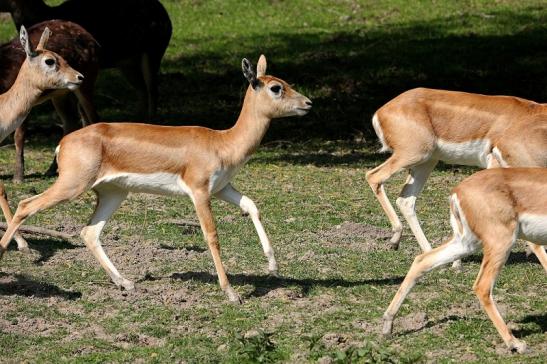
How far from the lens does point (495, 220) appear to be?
6.46m

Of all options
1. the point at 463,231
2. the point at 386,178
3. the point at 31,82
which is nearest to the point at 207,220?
the point at 463,231

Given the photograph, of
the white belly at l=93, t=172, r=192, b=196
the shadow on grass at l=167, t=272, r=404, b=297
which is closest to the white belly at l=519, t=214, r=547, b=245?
the shadow on grass at l=167, t=272, r=404, b=297

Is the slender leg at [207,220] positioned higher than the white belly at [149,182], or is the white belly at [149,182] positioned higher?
the white belly at [149,182]

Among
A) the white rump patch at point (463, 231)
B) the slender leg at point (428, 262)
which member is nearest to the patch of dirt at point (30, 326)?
the slender leg at point (428, 262)

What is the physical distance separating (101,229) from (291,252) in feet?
5.19

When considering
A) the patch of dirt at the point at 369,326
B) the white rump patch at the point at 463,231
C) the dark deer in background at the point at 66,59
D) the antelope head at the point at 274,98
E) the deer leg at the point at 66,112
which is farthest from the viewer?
the deer leg at the point at 66,112

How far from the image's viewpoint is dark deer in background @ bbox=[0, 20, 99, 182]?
11.4m

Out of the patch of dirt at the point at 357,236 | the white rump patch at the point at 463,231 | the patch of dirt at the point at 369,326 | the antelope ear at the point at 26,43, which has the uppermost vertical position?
the antelope ear at the point at 26,43

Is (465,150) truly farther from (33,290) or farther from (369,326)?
(33,290)

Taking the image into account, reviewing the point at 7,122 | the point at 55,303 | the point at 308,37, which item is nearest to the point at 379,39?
the point at 308,37

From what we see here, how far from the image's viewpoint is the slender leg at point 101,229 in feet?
25.4

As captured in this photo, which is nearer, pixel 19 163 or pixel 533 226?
pixel 533 226

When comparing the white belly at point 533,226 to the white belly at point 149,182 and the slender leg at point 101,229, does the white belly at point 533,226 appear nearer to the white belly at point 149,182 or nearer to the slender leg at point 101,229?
the white belly at point 149,182

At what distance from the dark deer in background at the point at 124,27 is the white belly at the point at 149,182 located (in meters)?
6.11
